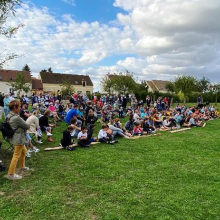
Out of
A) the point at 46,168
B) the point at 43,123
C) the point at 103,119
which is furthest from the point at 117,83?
the point at 46,168

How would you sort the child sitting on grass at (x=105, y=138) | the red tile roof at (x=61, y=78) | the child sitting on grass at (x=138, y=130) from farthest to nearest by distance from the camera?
the red tile roof at (x=61, y=78), the child sitting on grass at (x=138, y=130), the child sitting on grass at (x=105, y=138)

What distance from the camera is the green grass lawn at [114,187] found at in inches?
179

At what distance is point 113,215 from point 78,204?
798 mm

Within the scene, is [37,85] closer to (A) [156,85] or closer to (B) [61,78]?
(B) [61,78]

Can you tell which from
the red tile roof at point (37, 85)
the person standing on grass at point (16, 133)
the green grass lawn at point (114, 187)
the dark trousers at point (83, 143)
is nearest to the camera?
the green grass lawn at point (114, 187)

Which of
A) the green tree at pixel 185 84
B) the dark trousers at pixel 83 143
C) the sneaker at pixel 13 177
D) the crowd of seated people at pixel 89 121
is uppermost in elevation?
the green tree at pixel 185 84

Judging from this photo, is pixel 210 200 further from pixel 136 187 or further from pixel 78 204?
pixel 78 204

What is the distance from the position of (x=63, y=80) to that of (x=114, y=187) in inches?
2345

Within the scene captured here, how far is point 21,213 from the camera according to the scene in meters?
4.44

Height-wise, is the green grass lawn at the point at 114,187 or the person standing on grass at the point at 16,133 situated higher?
the person standing on grass at the point at 16,133

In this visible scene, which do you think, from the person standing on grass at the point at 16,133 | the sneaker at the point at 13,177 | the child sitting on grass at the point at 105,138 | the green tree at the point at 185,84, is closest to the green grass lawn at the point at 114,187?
the sneaker at the point at 13,177

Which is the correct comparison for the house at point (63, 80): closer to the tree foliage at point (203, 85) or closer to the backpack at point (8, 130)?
the tree foliage at point (203, 85)

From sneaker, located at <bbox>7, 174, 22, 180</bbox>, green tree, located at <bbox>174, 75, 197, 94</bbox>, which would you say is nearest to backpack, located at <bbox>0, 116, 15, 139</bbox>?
sneaker, located at <bbox>7, 174, 22, 180</bbox>

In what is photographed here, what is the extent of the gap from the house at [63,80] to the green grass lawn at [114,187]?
187ft
